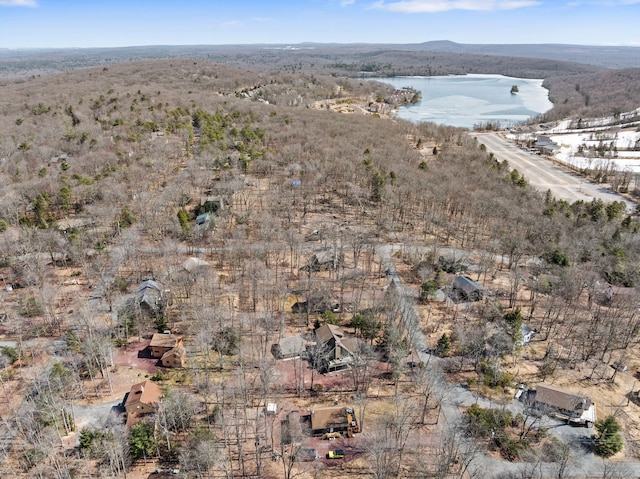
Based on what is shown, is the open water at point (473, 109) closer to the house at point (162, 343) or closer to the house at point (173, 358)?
the house at point (162, 343)

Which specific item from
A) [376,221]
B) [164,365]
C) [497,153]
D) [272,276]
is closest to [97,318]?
[164,365]

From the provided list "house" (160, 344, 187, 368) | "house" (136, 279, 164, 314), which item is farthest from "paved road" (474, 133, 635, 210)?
"house" (160, 344, 187, 368)

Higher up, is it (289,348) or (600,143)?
(600,143)

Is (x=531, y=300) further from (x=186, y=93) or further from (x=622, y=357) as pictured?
(x=186, y=93)

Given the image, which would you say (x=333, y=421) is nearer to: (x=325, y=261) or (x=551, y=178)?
(x=325, y=261)

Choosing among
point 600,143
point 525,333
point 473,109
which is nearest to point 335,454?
point 525,333

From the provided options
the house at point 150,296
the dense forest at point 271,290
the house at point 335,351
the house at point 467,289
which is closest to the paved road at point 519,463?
the dense forest at point 271,290
